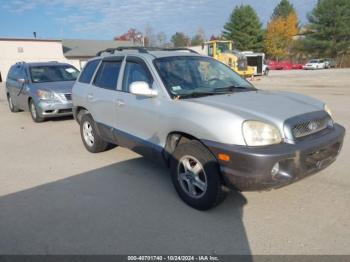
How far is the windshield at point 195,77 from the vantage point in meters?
4.43

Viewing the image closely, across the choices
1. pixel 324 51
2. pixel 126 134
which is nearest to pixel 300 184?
pixel 126 134

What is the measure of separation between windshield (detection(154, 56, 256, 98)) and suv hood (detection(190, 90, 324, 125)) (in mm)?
284

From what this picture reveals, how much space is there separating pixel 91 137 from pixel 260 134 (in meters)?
3.89

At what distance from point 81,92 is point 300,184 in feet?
13.6

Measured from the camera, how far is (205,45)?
2825cm

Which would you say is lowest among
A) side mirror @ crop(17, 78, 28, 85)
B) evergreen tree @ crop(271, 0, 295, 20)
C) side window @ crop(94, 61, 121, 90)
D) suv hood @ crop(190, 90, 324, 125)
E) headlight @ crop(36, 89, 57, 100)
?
headlight @ crop(36, 89, 57, 100)

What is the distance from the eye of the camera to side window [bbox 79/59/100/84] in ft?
20.5

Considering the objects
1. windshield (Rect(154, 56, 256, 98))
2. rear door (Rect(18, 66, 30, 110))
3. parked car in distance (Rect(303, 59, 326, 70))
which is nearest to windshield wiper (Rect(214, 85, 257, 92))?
windshield (Rect(154, 56, 256, 98))

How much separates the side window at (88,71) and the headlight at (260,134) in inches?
144

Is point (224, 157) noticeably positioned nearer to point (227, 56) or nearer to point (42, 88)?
point (42, 88)

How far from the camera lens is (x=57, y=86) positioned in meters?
9.74

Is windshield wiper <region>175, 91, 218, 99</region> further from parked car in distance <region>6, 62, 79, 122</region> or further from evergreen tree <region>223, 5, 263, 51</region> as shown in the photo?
evergreen tree <region>223, 5, 263, 51</region>

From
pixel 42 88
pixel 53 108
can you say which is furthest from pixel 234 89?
pixel 42 88

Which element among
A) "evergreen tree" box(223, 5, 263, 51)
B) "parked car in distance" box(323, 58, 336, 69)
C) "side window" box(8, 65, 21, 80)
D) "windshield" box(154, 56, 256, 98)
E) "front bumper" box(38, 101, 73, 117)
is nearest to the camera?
"windshield" box(154, 56, 256, 98)
